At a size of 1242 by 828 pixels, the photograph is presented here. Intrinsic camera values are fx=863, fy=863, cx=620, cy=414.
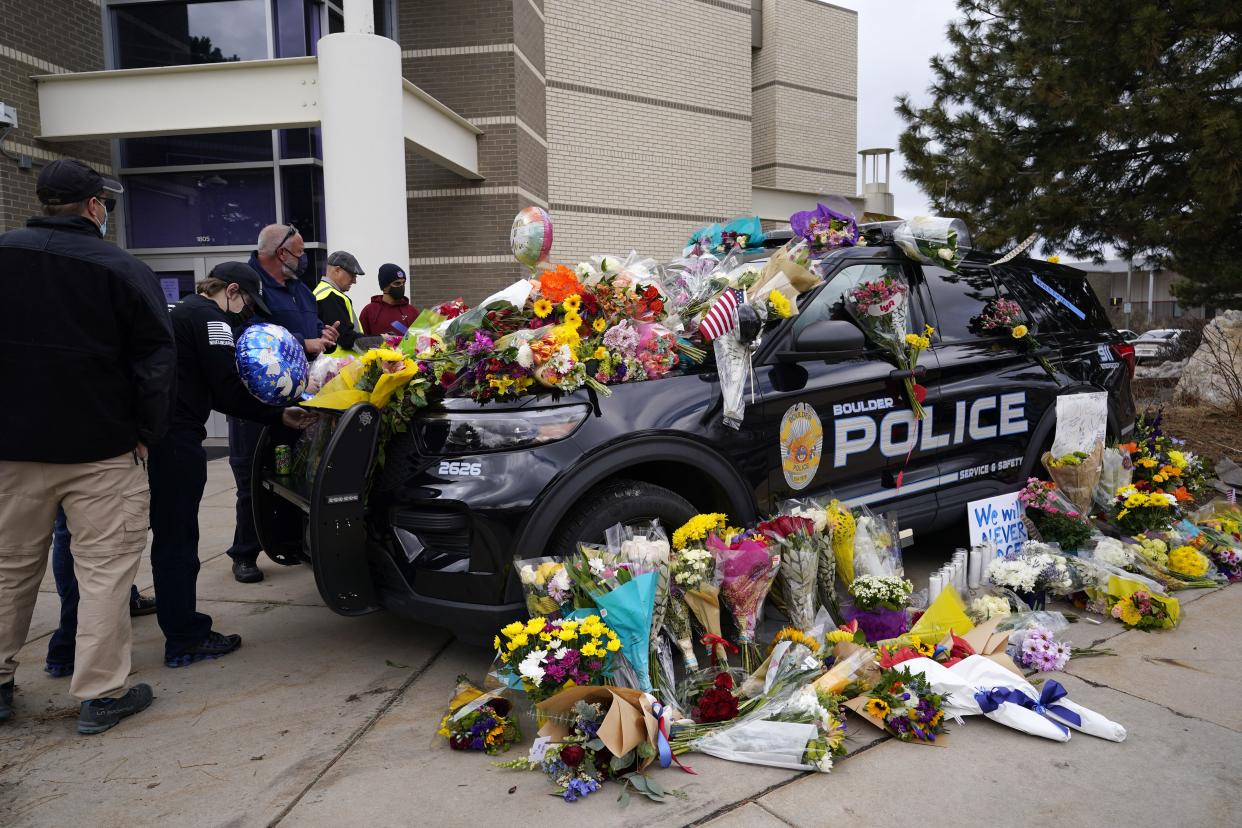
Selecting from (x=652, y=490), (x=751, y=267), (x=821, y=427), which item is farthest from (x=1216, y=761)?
(x=751, y=267)

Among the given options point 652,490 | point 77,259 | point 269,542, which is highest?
Answer: point 77,259

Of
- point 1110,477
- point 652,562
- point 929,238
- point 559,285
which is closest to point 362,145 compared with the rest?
point 559,285

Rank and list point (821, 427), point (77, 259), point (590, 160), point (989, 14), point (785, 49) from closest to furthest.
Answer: point (77, 259), point (821, 427), point (989, 14), point (590, 160), point (785, 49)

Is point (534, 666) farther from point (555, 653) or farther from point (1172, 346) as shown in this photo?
point (1172, 346)

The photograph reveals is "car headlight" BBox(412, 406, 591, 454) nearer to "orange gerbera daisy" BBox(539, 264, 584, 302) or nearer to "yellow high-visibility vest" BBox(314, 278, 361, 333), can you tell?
"orange gerbera daisy" BBox(539, 264, 584, 302)

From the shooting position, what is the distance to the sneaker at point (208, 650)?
382 centimetres

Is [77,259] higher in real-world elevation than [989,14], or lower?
lower

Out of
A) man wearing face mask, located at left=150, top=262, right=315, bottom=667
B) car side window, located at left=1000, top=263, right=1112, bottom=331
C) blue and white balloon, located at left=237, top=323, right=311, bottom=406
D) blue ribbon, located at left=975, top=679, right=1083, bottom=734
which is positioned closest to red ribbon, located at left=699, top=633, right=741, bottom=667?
blue ribbon, located at left=975, top=679, right=1083, bottom=734

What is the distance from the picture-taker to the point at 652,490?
11.6ft

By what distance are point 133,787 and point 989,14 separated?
1183 centimetres

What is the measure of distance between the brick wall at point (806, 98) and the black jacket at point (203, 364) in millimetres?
20299

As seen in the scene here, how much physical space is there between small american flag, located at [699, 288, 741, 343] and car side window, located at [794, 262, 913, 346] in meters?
0.42

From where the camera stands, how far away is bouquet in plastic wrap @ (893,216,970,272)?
4457 mm

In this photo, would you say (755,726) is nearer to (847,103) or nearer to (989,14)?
(989,14)
